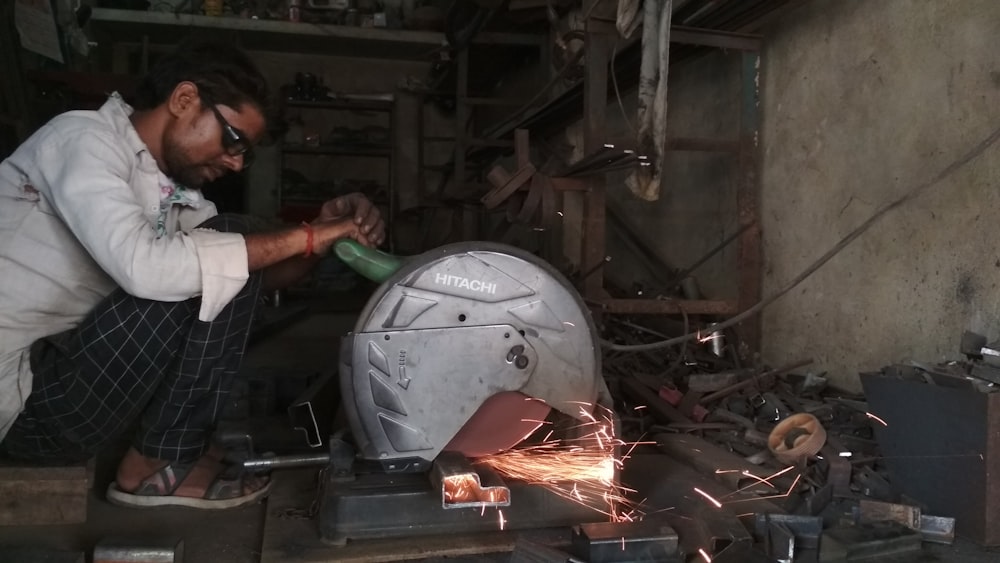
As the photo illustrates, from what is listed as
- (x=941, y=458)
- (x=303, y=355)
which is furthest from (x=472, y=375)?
(x=303, y=355)

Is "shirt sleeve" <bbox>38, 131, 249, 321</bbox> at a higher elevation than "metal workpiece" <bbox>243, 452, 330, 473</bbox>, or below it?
higher

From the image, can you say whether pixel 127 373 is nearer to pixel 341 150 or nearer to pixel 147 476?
pixel 147 476

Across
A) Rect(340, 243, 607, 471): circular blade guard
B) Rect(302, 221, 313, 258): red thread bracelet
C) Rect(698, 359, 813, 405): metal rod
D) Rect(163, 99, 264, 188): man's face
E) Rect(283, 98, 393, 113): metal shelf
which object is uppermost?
Rect(283, 98, 393, 113): metal shelf

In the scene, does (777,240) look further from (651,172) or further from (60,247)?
(60,247)

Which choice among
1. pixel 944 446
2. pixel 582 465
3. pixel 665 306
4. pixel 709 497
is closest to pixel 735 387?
pixel 665 306

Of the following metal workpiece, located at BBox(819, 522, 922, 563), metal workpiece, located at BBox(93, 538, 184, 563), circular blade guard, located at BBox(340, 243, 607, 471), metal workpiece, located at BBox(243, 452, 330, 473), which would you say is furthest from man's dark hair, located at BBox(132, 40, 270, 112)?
metal workpiece, located at BBox(819, 522, 922, 563)

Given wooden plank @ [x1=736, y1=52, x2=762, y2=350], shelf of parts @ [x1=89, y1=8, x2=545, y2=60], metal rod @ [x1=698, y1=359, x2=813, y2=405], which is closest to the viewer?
metal rod @ [x1=698, y1=359, x2=813, y2=405]

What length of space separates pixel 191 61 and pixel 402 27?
497 cm

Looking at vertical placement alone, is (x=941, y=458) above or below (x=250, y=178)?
below

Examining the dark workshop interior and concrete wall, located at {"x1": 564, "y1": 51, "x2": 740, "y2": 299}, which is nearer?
the dark workshop interior

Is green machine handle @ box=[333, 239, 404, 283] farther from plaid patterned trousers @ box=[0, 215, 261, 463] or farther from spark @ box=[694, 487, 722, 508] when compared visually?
spark @ box=[694, 487, 722, 508]

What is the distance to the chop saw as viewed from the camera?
61.9 inches

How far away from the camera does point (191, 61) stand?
5.62 ft

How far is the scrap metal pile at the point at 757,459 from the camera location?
5.06 ft
